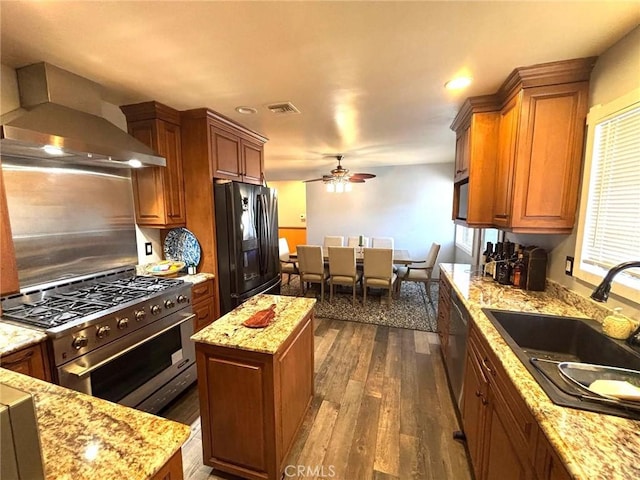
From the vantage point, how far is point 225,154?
2.75 metres

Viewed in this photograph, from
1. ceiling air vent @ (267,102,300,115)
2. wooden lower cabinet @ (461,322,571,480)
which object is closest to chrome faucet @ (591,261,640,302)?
wooden lower cabinet @ (461,322,571,480)

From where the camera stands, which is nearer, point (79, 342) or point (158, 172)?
point (79, 342)

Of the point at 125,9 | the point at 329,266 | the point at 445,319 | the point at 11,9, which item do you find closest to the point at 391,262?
the point at 329,266

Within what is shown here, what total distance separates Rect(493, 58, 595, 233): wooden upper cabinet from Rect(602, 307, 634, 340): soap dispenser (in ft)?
2.30

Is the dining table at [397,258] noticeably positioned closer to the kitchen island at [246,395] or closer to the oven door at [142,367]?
the oven door at [142,367]

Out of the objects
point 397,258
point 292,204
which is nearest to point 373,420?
point 397,258

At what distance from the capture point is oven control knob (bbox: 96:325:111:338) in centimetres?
163

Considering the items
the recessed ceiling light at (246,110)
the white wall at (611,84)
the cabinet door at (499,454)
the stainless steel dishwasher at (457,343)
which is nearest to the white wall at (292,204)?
the recessed ceiling light at (246,110)

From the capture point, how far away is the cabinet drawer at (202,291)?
96.5 inches

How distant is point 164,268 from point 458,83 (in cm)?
286

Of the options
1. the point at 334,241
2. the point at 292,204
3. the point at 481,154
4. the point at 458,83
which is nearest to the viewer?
the point at 458,83

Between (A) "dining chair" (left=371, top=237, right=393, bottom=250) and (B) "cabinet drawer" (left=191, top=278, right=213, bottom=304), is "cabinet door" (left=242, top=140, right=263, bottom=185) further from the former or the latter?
(A) "dining chair" (left=371, top=237, right=393, bottom=250)

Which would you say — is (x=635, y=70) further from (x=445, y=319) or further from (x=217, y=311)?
(x=217, y=311)

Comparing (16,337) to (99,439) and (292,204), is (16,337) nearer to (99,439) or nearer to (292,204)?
(99,439)
